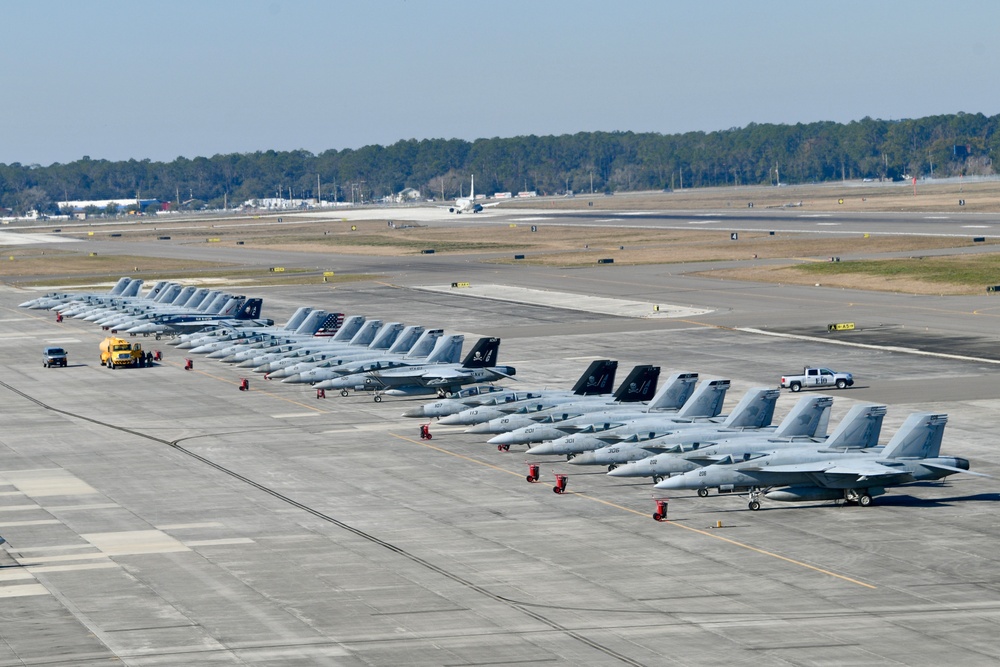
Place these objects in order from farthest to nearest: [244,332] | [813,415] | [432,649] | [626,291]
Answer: [626,291], [244,332], [813,415], [432,649]

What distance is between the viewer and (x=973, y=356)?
91375 mm

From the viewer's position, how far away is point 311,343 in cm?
9712

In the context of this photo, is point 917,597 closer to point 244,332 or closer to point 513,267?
point 244,332

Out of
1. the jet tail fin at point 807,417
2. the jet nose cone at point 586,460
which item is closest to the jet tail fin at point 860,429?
the jet tail fin at point 807,417

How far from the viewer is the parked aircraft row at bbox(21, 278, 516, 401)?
83.1 metres

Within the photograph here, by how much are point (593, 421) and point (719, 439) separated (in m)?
6.85

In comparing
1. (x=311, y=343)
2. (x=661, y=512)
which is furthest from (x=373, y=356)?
(x=661, y=512)

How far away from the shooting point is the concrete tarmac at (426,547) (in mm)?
39062

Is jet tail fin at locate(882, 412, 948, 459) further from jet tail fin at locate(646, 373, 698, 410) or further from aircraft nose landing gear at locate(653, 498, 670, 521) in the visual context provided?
jet tail fin at locate(646, 373, 698, 410)

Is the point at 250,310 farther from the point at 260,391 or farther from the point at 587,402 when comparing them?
the point at 587,402

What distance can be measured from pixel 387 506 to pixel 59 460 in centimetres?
1864

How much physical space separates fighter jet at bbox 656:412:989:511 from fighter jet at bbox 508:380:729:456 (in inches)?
303

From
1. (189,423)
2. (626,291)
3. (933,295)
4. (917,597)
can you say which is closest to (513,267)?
(626,291)

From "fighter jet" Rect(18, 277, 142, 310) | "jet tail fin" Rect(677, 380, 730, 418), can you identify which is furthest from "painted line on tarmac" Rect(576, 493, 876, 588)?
"fighter jet" Rect(18, 277, 142, 310)
